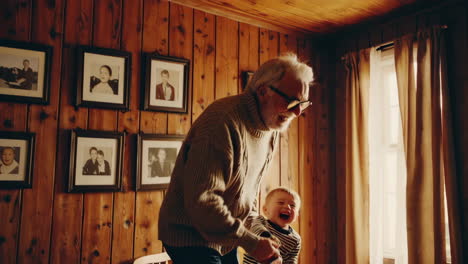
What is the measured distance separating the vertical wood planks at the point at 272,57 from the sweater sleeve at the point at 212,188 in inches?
75.9

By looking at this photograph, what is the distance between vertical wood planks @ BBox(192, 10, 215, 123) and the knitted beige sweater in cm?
146

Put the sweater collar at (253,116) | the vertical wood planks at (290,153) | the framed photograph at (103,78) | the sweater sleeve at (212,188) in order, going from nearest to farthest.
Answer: the sweater sleeve at (212,188) < the sweater collar at (253,116) < the framed photograph at (103,78) < the vertical wood planks at (290,153)

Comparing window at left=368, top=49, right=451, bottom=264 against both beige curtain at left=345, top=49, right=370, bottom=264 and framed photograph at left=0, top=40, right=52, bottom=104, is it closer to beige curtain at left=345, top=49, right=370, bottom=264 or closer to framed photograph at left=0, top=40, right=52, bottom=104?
beige curtain at left=345, top=49, right=370, bottom=264

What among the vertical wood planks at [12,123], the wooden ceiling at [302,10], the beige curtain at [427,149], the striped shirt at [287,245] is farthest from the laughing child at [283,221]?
the wooden ceiling at [302,10]

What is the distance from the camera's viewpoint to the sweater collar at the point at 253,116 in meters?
1.32

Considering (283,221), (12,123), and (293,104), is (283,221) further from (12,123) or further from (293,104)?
(12,123)

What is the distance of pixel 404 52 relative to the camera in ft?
9.23

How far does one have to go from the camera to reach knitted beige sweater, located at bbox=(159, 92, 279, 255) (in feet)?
3.58

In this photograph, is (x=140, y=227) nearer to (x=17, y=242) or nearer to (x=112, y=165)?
(x=112, y=165)

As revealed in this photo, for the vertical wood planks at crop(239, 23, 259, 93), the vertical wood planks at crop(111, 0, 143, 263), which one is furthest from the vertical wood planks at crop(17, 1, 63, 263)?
the vertical wood planks at crop(239, 23, 259, 93)

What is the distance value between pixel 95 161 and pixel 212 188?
1.47 metres

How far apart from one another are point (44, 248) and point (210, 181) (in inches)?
62.5

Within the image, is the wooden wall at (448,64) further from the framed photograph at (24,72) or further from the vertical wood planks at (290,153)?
the framed photograph at (24,72)

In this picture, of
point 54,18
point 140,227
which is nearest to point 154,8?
point 54,18
